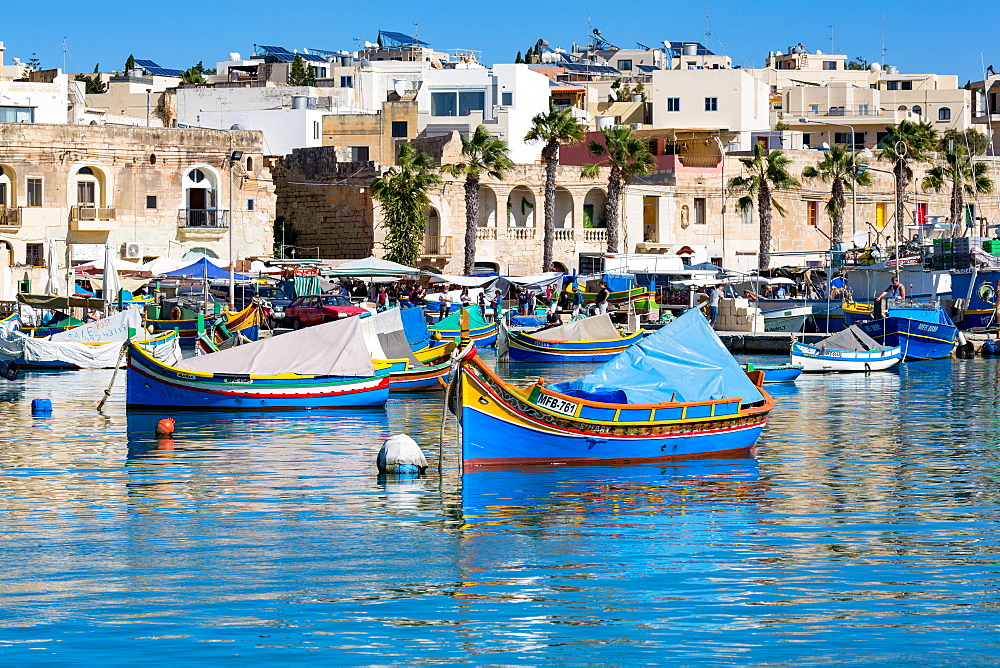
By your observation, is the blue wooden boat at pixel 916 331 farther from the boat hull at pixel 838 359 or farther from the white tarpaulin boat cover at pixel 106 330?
the white tarpaulin boat cover at pixel 106 330

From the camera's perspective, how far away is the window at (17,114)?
63969mm

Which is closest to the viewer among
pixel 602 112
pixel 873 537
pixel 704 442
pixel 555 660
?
Result: pixel 555 660

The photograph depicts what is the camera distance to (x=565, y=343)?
42.5m

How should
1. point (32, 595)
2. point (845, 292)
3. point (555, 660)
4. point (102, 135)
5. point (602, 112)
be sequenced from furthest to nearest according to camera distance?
1. point (602, 112)
2. point (102, 135)
3. point (845, 292)
4. point (32, 595)
5. point (555, 660)

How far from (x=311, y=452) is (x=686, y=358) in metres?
6.13

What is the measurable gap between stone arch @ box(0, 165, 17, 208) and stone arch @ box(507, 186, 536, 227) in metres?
23.0

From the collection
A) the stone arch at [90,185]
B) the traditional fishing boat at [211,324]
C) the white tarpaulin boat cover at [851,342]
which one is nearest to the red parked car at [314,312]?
the traditional fishing boat at [211,324]

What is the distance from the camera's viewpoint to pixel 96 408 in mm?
30375

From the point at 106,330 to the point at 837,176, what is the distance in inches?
1790

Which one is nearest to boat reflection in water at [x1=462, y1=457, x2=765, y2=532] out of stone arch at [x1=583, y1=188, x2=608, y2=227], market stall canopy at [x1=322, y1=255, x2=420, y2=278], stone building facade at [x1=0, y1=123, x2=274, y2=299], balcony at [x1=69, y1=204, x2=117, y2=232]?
market stall canopy at [x1=322, y1=255, x2=420, y2=278]

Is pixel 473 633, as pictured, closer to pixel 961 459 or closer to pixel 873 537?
pixel 873 537

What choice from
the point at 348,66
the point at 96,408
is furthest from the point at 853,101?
the point at 96,408

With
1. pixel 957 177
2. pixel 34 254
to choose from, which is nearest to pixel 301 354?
pixel 34 254

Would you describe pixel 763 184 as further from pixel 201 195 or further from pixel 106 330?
pixel 106 330
